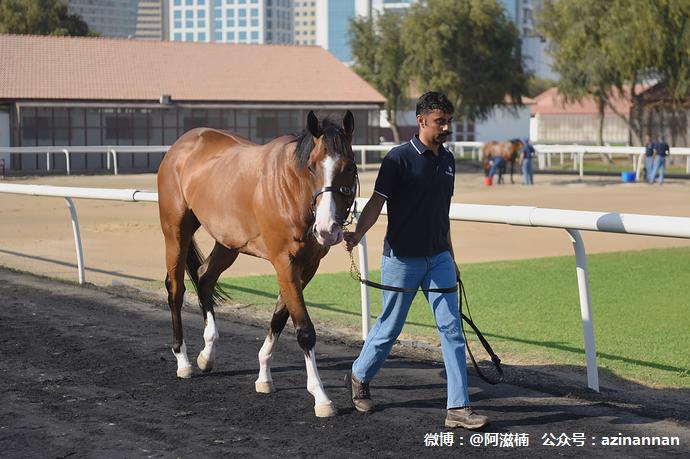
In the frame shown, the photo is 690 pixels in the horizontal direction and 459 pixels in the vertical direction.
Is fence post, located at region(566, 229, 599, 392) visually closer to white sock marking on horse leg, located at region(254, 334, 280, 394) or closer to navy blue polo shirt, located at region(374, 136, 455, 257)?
navy blue polo shirt, located at region(374, 136, 455, 257)

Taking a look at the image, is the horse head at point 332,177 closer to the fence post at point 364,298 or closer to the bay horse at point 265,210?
the bay horse at point 265,210

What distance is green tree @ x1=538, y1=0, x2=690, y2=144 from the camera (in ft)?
143

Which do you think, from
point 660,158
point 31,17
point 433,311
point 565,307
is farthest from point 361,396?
point 31,17

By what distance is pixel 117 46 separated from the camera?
50.9m

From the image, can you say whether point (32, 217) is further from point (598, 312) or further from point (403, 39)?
point (403, 39)

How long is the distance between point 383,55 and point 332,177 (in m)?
62.1

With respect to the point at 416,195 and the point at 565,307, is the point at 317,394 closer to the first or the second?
the point at 416,195

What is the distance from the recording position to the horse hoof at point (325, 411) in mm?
5820

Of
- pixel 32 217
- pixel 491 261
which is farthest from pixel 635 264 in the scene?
pixel 32 217

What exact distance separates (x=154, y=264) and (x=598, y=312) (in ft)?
19.4

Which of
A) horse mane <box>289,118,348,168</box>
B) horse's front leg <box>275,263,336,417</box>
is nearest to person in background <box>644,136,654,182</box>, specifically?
horse's front leg <box>275,263,336,417</box>

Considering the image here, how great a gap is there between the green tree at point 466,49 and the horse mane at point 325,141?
169 feet

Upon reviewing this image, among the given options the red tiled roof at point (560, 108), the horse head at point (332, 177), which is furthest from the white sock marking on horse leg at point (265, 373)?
the red tiled roof at point (560, 108)

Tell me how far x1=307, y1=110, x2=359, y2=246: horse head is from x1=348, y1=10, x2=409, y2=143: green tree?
185 ft
